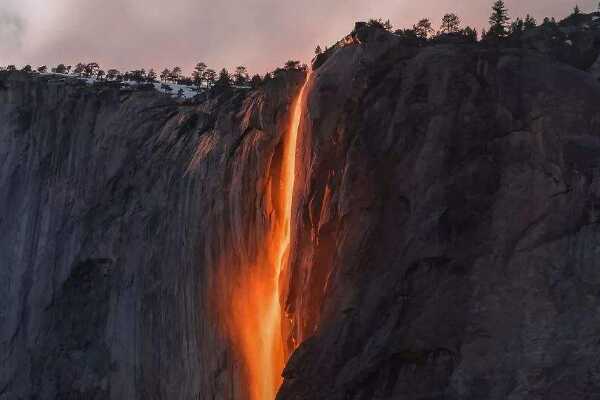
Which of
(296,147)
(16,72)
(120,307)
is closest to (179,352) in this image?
(120,307)

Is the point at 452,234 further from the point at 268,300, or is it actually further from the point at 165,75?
the point at 165,75

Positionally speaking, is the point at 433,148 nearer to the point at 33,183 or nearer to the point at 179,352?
the point at 179,352

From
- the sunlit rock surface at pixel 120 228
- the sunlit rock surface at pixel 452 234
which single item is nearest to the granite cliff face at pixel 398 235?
the sunlit rock surface at pixel 452 234

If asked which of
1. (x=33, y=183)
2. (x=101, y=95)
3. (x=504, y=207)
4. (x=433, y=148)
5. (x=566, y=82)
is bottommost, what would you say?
(x=504, y=207)

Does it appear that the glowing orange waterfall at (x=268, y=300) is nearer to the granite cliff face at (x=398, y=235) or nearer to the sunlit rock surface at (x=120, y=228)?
the granite cliff face at (x=398, y=235)

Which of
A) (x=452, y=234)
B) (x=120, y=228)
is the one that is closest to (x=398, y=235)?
(x=452, y=234)

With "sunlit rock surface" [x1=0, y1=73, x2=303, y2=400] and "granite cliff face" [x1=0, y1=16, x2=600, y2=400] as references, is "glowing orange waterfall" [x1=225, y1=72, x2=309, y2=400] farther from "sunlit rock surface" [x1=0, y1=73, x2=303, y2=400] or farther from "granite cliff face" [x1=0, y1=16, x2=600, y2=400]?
"sunlit rock surface" [x1=0, y1=73, x2=303, y2=400]
